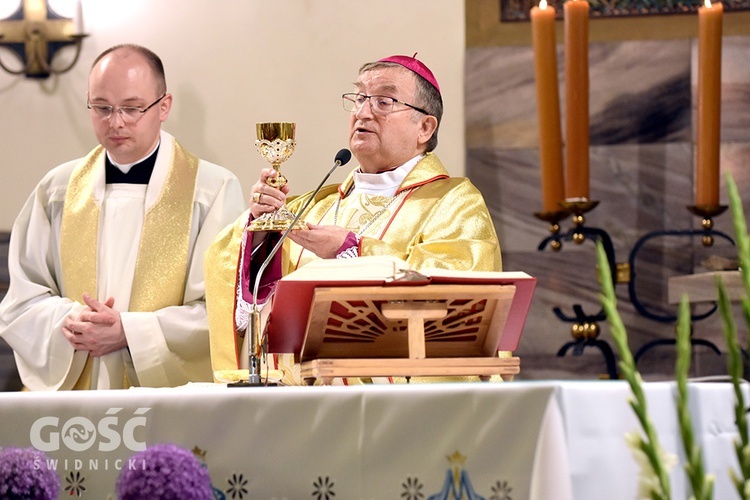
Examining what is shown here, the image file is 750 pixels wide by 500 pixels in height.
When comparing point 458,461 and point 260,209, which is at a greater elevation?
point 260,209

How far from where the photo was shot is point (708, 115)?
13.0ft

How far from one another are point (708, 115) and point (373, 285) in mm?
2007

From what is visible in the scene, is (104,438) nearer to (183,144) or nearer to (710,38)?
(710,38)

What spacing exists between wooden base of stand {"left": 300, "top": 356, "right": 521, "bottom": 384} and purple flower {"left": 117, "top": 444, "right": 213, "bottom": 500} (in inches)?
25.2

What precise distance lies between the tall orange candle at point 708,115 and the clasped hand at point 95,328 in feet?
6.71

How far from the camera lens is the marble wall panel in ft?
15.3

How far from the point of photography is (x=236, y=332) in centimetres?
356

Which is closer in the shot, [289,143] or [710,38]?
[289,143]

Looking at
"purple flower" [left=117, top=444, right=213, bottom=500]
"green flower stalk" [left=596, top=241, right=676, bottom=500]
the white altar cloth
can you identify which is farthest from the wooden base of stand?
"green flower stalk" [left=596, top=241, right=676, bottom=500]

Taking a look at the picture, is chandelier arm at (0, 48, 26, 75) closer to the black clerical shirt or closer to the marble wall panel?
the black clerical shirt

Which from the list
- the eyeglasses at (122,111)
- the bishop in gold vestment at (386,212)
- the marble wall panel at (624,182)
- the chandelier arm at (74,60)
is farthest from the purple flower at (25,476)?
the chandelier arm at (74,60)

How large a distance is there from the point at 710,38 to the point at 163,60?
7.49 ft

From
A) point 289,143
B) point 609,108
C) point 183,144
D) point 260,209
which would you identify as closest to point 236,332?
point 260,209

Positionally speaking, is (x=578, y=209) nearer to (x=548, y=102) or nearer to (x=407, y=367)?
(x=548, y=102)
